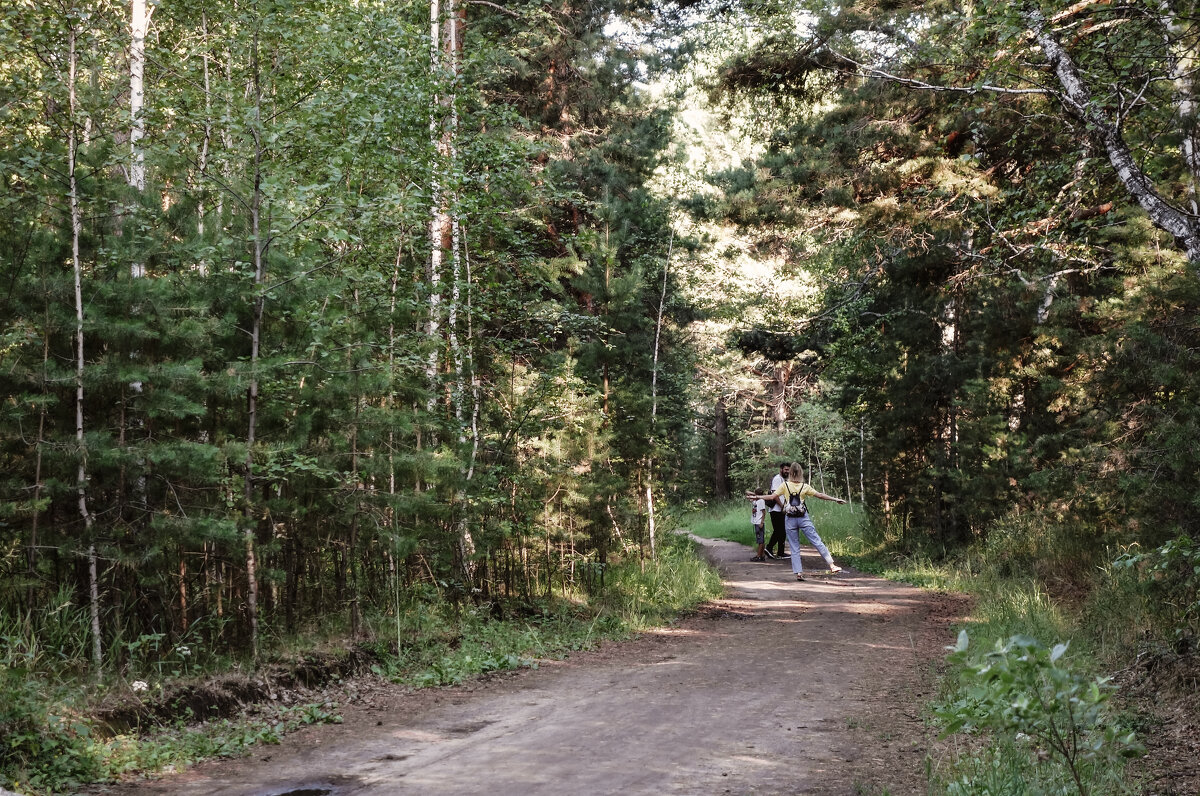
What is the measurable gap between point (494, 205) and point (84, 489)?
615 centimetres

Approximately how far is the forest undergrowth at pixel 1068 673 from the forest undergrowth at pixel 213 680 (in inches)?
190

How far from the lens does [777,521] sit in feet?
66.7

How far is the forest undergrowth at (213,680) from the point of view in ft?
18.6

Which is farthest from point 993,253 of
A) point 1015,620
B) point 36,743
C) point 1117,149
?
point 36,743

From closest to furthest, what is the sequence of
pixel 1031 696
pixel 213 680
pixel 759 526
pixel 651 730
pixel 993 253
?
pixel 1031 696 < pixel 651 730 < pixel 213 680 < pixel 993 253 < pixel 759 526

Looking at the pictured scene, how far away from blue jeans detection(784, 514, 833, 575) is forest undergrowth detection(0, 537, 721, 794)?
5777 millimetres

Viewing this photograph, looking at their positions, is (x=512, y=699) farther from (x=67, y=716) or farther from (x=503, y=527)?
(x=67, y=716)

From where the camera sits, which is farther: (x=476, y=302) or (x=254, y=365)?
(x=476, y=302)

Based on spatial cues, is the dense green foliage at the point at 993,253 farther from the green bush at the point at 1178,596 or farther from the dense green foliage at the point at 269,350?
the dense green foliage at the point at 269,350

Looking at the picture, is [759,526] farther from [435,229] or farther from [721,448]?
[721,448]

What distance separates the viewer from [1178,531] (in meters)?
7.86

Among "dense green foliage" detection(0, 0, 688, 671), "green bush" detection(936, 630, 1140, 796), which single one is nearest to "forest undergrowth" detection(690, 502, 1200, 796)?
"green bush" detection(936, 630, 1140, 796)

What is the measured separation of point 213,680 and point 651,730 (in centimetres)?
365

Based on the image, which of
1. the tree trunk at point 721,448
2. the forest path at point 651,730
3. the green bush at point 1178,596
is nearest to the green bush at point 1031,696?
the forest path at point 651,730
